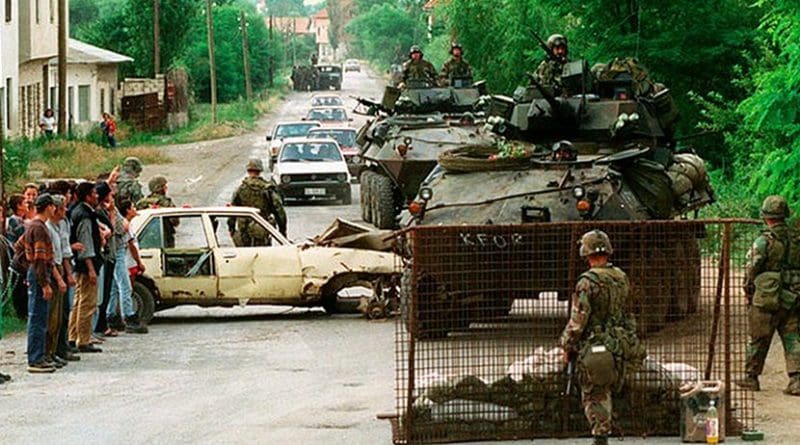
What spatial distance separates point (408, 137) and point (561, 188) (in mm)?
11710

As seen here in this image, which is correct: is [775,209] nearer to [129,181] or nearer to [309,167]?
[129,181]

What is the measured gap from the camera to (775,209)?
14.6 metres

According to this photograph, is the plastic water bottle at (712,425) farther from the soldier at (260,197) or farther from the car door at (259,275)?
the soldier at (260,197)

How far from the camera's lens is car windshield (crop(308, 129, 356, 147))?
44.6 m

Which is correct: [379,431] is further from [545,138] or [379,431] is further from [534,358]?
[545,138]

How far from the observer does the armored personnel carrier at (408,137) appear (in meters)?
29.4

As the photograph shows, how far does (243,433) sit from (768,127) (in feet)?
24.3

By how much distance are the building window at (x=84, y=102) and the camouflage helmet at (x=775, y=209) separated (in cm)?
5297

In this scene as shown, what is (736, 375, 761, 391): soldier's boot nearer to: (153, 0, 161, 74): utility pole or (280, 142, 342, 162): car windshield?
(280, 142, 342, 162): car windshield

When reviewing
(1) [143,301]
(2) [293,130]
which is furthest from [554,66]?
(2) [293,130]

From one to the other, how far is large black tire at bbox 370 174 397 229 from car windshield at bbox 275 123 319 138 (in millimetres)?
17517

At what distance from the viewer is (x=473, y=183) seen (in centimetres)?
1886

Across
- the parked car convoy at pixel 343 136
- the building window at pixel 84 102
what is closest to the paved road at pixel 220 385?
the parked car convoy at pixel 343 136

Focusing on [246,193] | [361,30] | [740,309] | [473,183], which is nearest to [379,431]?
[740,309]
